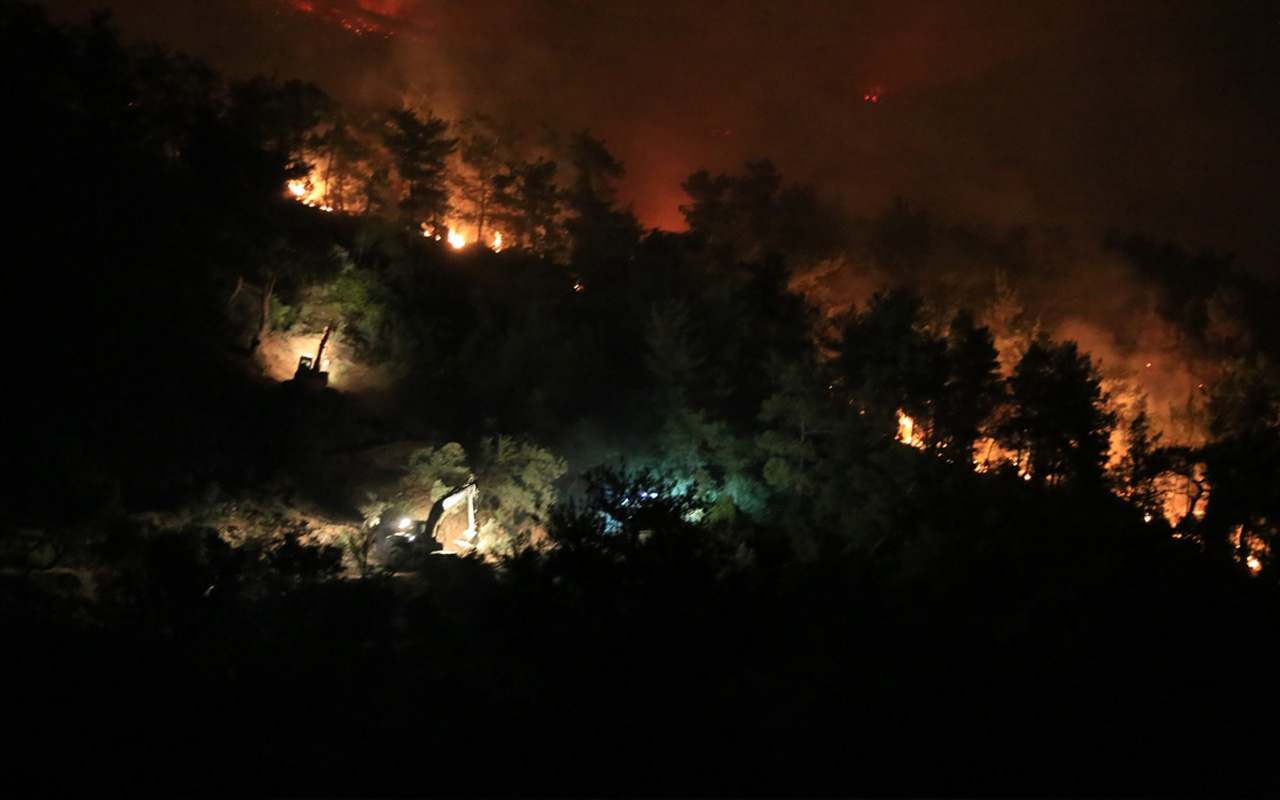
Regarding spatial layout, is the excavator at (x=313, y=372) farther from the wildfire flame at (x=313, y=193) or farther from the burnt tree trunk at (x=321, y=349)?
the wildfire flame at (x=313, y=193)

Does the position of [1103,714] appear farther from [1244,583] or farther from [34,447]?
[34,447]

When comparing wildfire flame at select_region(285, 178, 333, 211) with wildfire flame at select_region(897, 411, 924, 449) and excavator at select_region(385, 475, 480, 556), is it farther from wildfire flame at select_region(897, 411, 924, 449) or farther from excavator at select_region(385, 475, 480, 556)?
wildfire flame at select_region(897, 411, 924, 449)

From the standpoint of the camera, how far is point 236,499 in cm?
1546

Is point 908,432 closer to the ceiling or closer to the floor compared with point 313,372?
closer to the floor

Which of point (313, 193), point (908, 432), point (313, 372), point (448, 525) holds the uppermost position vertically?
point (313, 193)

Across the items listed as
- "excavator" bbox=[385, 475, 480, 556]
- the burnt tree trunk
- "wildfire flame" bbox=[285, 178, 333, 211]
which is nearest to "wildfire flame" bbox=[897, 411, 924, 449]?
"excavator" bbox=[385, 475, 480, 556]

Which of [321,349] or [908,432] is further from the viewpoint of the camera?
[321,349]

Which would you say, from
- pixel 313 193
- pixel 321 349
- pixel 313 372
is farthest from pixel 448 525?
pixel 313 193

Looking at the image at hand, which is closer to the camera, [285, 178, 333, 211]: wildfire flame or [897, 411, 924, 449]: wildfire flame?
[897, 411, 924, 449]: wildfire flame

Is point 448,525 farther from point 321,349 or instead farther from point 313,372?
point 321,349

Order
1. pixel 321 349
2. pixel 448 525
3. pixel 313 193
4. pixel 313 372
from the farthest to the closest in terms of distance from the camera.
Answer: pixel 313 193 < pixel 321 349 < pixel 313 372 < pixel 448 525

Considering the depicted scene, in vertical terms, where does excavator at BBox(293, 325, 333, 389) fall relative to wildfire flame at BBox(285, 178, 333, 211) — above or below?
below

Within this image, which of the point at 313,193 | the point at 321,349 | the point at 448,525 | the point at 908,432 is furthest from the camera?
the point at 313,193

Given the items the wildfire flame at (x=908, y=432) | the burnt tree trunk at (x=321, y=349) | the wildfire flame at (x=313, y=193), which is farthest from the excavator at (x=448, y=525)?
the wildfire flame at (x=313, y=193)
